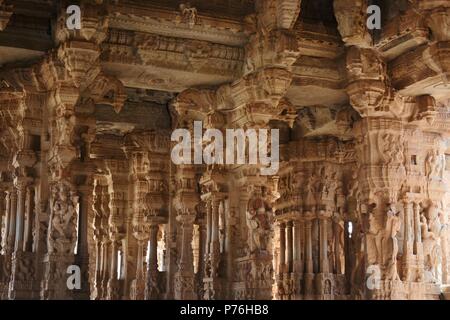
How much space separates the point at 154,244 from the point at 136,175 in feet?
4.18

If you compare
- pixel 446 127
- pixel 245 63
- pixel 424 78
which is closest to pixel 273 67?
pixel 245 63

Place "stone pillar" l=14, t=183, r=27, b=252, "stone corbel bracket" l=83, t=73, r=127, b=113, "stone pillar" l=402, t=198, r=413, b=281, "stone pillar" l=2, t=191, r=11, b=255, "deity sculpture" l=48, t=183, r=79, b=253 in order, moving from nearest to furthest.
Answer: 1. "deity sculpture" l=48, t=183, r=79, b=253
2. "stone pillar" l=14, t=183, r=27, b=252
3. "stone corbel bracket" l=83, t=73, r=127, b=113
4. "stone pillar" l=2, t=191, r=11, b=255
5. "stone pillar" l=402, t=198, r=413, b=281

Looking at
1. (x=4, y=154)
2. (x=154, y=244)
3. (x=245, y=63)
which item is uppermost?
(x=245, y=63)

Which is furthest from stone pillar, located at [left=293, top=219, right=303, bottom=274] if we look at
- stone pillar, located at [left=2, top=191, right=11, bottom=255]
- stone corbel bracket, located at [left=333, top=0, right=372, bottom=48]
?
stone pillar, located at [left=2, top=191, right=11, bottom=255]

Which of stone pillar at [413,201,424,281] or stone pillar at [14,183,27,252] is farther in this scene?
stone pillar at [413,201,424,281]

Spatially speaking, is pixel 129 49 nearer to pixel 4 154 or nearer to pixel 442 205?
pixel 4 154

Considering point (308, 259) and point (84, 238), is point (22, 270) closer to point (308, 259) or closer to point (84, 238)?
point (84, 238)

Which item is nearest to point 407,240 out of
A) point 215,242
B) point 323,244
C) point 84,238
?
point 215,242

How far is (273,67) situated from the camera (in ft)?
29.9

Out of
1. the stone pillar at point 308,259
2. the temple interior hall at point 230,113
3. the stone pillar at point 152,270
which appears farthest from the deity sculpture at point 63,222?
the stone pillar at point 308,259

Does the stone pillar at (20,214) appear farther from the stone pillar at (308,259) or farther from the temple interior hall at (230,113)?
the stone pillar at (308,259)

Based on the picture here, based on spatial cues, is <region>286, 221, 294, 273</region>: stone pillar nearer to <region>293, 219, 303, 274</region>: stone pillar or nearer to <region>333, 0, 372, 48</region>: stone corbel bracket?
<region>293, 219, 303, 274</region>: stone pillar

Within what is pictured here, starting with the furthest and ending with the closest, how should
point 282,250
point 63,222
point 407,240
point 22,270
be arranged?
point 282,250, point 407,240, point 22,270, point 63,222

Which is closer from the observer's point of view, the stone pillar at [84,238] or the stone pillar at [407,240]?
the stone pillar at [84,238]
